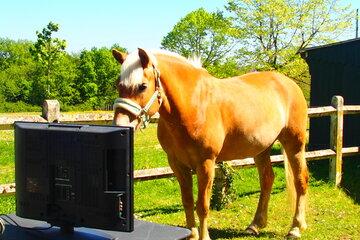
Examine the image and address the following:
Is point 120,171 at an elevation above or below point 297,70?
below

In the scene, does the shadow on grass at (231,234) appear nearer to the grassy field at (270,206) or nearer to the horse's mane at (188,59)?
the grassy field at (270,206)

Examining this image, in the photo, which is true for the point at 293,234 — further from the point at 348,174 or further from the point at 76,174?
the point at 348,174

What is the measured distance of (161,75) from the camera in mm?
3822

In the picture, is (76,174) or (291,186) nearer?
(76,174)

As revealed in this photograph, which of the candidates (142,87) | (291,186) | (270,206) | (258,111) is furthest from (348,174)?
(142,87)

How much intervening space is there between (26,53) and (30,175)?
78340 mm

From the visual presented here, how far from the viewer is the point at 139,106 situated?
11.3 feet

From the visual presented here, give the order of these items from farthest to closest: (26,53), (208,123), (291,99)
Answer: (26,53) → (291,99) → (208,123)

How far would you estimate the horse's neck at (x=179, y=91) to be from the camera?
12.8 feet

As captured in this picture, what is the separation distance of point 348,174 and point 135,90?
7.07 metres

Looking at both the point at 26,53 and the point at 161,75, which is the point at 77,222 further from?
the point at 26,53

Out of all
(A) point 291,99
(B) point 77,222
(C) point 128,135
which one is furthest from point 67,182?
(A) point 291,99

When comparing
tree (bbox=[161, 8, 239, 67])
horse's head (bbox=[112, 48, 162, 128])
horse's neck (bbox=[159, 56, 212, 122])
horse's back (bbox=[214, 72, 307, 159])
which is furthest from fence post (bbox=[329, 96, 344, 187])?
tree (bbox=[161, 8, 239, 67])

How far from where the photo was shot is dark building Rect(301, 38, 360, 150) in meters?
10.5
